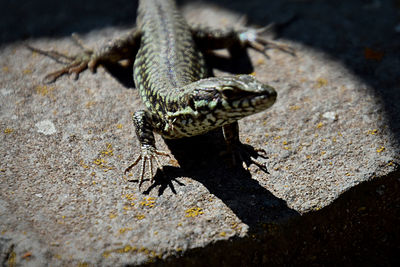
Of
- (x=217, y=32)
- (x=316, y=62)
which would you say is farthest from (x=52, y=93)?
(x=316, y=62)

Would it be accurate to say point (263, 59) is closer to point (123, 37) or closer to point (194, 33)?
point (194, 33)

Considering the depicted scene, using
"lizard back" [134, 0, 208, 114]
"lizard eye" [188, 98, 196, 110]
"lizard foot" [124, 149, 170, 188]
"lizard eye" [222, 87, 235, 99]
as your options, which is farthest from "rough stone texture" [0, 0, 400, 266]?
"lizard eye" [222, 87, 235, 99]

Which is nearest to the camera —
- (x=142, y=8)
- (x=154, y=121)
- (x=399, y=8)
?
(x=154, y=121)

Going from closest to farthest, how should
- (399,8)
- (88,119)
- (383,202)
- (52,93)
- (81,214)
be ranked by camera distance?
(81,214) → (383,202) → (88,119) → (52,93) → (399,8)

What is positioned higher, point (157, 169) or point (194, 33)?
point (194, 33)

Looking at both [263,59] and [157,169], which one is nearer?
[157,169]

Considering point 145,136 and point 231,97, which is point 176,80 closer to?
point 145,136

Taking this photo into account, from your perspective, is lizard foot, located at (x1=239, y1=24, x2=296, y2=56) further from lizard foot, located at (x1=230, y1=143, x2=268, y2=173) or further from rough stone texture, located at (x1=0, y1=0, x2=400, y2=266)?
lizard foot, located at (x1=230, y1=143, x2=268, y2=173)
